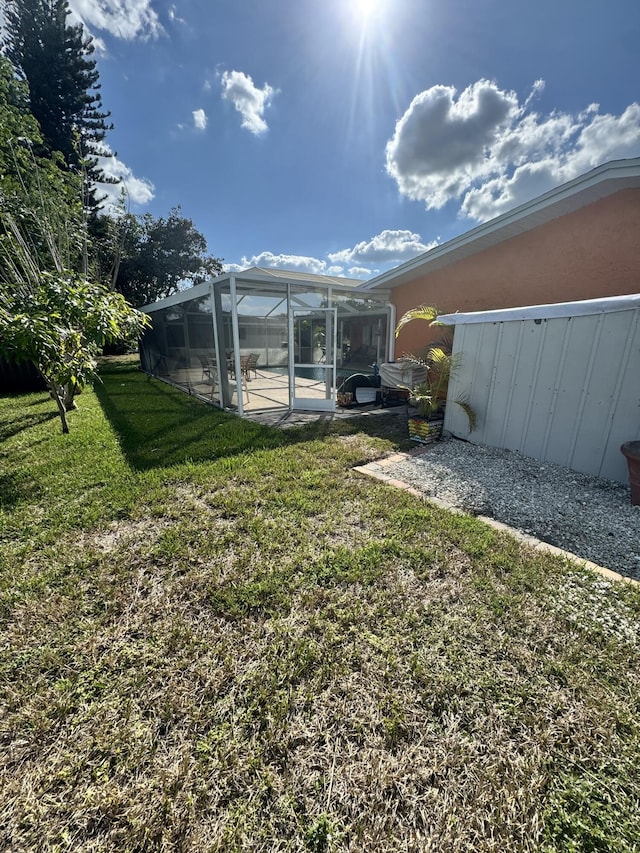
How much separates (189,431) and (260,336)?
16.0 feet

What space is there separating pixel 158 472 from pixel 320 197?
1314 cm

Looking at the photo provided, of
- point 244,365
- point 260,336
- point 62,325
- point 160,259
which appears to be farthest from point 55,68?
point 62,325

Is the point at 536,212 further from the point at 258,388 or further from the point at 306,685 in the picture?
the point at 258,388

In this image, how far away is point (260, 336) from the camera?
9.70m

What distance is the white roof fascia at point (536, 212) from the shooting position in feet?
14.9

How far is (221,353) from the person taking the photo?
6.90 meters

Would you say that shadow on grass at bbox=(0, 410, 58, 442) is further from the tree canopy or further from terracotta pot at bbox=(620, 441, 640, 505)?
the tree canopy

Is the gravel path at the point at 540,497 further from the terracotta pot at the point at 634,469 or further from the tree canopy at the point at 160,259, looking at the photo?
the tree canopy at the point at 160,259

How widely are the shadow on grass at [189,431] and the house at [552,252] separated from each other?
353 cm

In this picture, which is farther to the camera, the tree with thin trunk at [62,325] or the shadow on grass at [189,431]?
the shadow on grass at [189,431]

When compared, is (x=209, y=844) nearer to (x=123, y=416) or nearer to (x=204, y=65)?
(x=123, y=416)

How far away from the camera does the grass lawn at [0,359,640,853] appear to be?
1186 millimetres

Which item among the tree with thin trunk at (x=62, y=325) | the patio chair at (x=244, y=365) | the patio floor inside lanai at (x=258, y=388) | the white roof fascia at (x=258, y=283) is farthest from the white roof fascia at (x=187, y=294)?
the tree with thin trunk at (x=62, y=325)

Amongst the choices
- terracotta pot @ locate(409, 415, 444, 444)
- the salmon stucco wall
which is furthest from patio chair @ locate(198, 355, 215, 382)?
the salmon stucco wall
